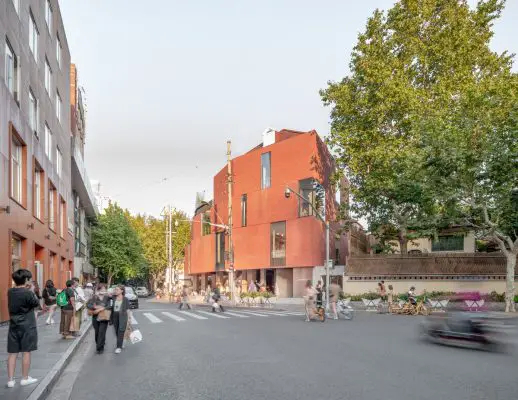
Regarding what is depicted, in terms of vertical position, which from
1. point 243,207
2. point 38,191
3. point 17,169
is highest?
point 243,207

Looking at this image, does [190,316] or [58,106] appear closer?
[190,316]

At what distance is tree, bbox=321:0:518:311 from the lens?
2983 centimetres

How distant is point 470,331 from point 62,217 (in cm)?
3218

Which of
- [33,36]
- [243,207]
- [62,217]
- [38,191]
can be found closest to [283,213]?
[243,207]

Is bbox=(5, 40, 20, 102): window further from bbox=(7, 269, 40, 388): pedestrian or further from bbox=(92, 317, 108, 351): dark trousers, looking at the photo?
bbox=(7, 269, 40, 388): pedestrian

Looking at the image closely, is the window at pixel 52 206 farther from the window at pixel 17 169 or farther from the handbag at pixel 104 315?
the handbag at pixel 104 315

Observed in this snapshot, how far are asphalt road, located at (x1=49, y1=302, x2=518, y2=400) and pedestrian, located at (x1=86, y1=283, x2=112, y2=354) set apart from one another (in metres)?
0.39

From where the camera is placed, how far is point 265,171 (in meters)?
52.8

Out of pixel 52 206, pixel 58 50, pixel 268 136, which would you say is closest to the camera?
pixel 52 206

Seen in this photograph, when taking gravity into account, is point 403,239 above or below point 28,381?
above

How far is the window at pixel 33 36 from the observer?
27156 millimetres

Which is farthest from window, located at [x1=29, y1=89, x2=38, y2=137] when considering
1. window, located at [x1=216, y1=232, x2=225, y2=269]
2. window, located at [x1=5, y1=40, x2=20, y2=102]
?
window, located at [x1=216, y1=232, x2=225, y2=269]

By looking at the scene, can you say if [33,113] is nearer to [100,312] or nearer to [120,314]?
[100,312]

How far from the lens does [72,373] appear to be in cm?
1009
